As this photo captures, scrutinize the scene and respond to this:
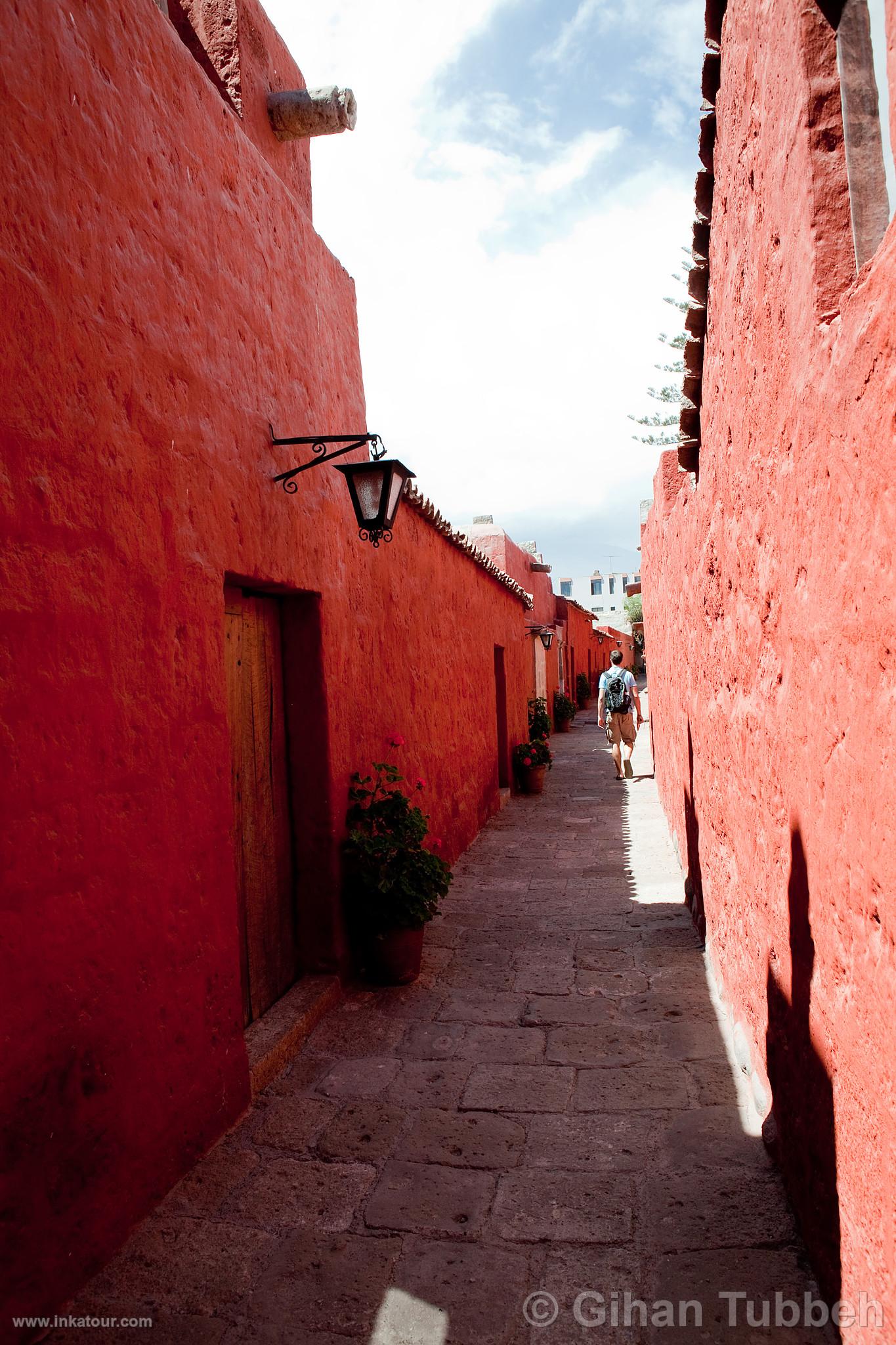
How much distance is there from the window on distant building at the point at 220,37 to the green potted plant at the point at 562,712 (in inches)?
713

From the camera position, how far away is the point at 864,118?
2.17 meters

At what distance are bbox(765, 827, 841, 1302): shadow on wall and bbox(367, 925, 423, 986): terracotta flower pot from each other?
7.52 feet

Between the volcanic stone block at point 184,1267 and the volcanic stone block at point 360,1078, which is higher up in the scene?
the volcanic stone block at point 184,1267

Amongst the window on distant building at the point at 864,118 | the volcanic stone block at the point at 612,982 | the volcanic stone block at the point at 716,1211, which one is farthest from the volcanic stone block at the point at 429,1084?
the window on distant building at the point at 864,118

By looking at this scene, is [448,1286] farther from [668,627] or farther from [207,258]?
[668,627]

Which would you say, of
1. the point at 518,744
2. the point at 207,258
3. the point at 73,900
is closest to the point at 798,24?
the point at 207,258

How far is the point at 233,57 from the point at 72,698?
386 cm

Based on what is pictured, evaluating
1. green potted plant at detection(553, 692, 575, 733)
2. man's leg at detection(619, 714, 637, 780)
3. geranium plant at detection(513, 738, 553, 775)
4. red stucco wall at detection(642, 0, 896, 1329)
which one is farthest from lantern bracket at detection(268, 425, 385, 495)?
green potted plant at detection(553, 692, 575, 733)

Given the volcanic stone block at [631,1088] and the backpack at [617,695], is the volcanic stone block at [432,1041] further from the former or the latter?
the backpack at [617,695]

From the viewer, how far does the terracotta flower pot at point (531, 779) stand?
511 inches

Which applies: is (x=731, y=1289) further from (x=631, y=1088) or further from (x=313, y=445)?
(x=313, y=445)

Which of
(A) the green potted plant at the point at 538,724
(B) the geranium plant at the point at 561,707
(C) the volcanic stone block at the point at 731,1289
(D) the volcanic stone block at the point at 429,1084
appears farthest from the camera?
(B) the geranium plant at the point at 561,707

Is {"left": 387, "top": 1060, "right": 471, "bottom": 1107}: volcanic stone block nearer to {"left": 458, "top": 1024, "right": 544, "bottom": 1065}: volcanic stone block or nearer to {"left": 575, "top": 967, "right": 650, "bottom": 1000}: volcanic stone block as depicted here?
{"left": 458, "top": 1024, "right": 544, "bottom": 1065}: volcanic stone block

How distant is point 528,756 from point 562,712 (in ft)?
31.7
